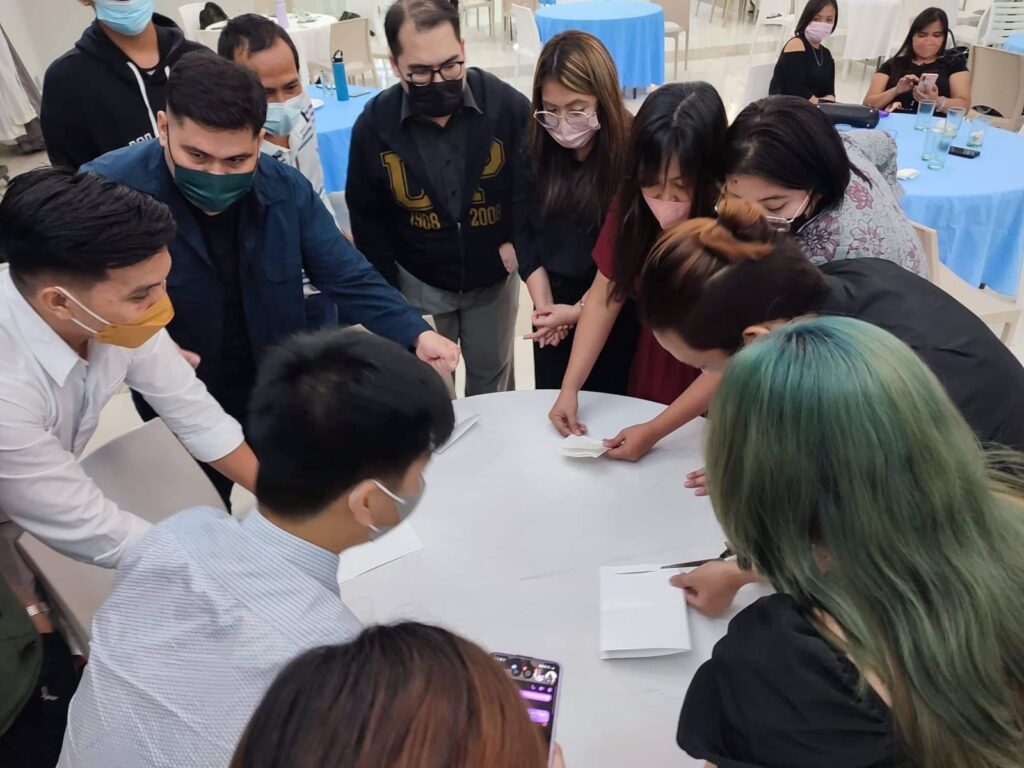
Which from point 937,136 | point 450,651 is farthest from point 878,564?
point 937,136

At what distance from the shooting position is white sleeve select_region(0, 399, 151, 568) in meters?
1.20

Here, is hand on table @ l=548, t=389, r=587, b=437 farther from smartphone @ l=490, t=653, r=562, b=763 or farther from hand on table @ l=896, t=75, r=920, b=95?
hand on table @ l=896, t=75, r=920, b=95

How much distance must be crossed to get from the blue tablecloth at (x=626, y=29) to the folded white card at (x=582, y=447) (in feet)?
16.0

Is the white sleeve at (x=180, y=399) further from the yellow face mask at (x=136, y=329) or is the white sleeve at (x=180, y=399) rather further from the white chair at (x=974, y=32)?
the white chair at (x=974, y=32)

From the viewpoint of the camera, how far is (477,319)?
2299mm

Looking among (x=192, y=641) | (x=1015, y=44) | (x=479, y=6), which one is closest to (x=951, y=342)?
(x=192, y=641)

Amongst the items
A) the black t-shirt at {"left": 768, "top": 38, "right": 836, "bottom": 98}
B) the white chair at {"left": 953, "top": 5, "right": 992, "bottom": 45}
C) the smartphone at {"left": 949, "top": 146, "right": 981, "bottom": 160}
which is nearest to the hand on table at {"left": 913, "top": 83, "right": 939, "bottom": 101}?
the black t-shirt at {"left": 768, "top": 38, "right": 836, "bottom": 98}

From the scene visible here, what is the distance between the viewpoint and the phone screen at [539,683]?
38.0 inches

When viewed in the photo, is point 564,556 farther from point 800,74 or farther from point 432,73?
point 800,74

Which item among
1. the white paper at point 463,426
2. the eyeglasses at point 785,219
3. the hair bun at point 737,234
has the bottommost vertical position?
A: the white paper at point 463,426

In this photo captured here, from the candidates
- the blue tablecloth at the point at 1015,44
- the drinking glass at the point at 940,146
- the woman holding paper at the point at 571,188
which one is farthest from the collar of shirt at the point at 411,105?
the blue tablecloth at the point at 1015,44

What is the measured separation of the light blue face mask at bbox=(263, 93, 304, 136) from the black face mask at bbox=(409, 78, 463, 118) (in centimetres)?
41

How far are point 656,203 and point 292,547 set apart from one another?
1.02 m

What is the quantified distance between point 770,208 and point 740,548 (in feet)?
2.51
